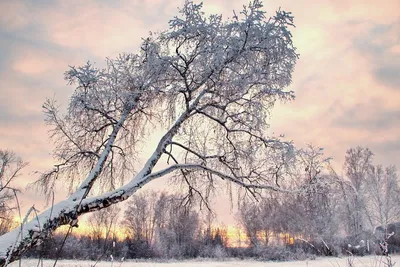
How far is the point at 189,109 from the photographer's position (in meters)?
8.45

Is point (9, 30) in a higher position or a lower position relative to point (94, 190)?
higher

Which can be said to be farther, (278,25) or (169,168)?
(169,168)

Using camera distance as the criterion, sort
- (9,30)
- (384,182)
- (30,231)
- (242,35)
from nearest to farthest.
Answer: (30,231) < (242,35) < (9,30) < (384,182)

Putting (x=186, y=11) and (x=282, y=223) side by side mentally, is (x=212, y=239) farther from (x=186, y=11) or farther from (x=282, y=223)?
(x=186, y=11)

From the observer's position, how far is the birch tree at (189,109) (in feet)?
25.2

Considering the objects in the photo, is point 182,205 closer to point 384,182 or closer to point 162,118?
point 162,118

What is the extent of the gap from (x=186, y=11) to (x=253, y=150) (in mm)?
3960

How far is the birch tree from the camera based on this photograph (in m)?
7.69

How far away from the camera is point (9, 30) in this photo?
27.0ft

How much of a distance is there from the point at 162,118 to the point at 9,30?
4562mm

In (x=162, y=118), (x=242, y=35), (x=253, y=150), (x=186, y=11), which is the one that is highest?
(x=186, y=11)

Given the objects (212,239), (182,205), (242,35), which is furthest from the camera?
(212,239)

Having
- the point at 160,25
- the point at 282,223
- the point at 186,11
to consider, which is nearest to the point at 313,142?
the point at 186,11

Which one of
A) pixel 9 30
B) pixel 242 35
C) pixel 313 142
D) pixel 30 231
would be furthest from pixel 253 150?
pixel 9 30
